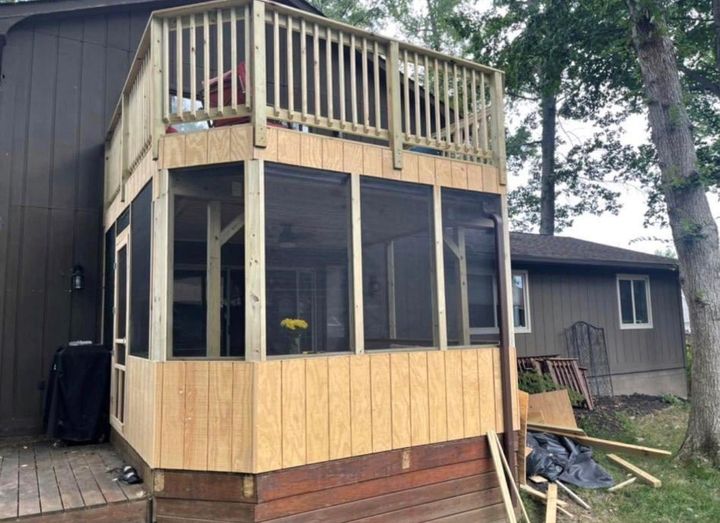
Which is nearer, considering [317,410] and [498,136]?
[317,410]

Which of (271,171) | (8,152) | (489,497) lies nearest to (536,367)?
(489,497)

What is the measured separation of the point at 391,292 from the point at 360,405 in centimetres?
82

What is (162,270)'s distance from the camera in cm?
345

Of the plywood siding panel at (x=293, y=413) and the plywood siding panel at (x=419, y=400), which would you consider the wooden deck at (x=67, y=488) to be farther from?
the plywood siding panel at (x=419, y=400)

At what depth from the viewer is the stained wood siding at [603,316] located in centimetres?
894

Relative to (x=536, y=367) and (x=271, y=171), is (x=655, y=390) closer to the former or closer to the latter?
(x=536, y=367)

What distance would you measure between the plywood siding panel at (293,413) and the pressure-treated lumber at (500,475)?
5.22ft

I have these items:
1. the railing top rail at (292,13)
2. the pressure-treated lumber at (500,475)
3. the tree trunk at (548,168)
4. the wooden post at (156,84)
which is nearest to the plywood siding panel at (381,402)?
the pressure-treated lumber at (500,475)

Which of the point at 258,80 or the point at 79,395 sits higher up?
the point at 258,80

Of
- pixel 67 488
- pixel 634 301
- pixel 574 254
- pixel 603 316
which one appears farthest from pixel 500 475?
pixel 634 301

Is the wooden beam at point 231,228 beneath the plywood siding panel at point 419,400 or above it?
above

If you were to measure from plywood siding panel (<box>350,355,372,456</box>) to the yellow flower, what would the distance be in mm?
412

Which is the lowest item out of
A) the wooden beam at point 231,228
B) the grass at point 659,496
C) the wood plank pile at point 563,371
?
the grass at point 659,496

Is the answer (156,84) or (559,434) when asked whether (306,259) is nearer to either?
(156,84)
